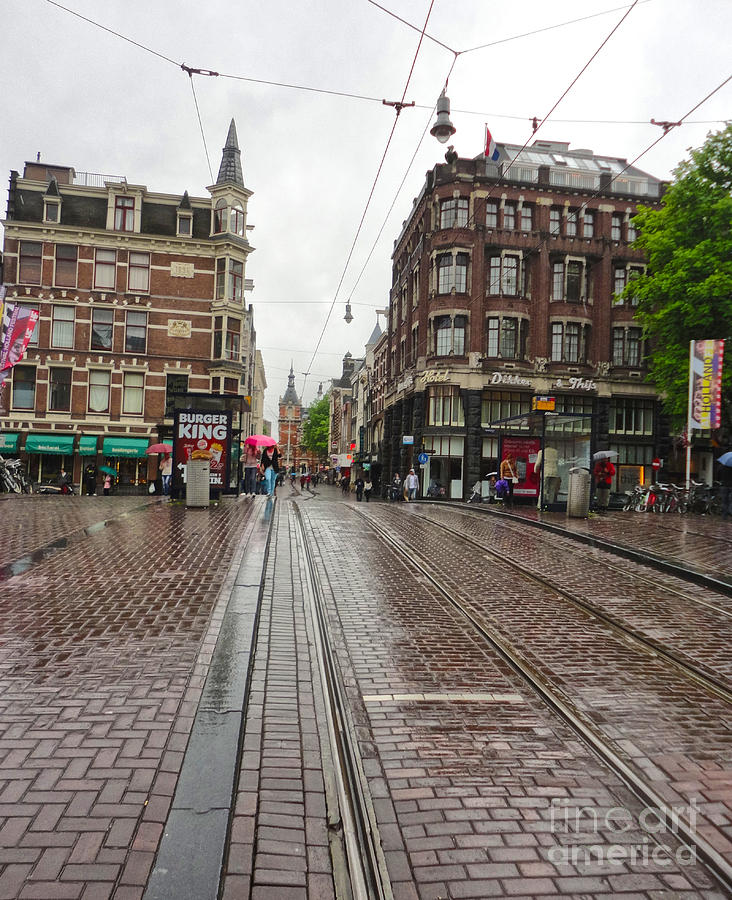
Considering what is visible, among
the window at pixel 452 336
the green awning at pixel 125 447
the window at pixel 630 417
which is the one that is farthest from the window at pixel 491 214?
the green awning at pixel 125 447

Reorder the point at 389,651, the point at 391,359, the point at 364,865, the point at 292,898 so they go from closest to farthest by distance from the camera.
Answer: the point at 292,898 → the point at 364,865 → the point at 389,651 → the point at 391,359

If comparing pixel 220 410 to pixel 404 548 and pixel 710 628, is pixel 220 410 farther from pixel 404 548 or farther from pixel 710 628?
pixel 710 628

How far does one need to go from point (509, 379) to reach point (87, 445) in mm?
22590

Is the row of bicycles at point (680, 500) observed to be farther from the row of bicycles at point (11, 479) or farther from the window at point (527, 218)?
the row of bicycles at point (11, 479)

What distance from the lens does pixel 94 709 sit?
3.82 meters

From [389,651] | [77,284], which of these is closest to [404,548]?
[389,651]

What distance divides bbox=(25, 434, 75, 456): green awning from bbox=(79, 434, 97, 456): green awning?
0.44 metres

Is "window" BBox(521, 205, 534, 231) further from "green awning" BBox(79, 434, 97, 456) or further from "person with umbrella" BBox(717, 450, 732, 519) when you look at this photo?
"green awning" BBox(79, 434, 97, 456)

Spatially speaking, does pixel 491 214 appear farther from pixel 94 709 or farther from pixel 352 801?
pixel 352 801

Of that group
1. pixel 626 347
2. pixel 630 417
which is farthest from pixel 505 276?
pixel 630 417

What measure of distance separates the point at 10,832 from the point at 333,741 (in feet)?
5.23

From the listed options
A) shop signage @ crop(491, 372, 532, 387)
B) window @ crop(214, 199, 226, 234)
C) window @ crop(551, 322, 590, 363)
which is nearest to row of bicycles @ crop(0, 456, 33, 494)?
window @ crop(214, 199, 226, 234)

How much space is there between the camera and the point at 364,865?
2602 millimetres

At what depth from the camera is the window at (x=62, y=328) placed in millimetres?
35219
